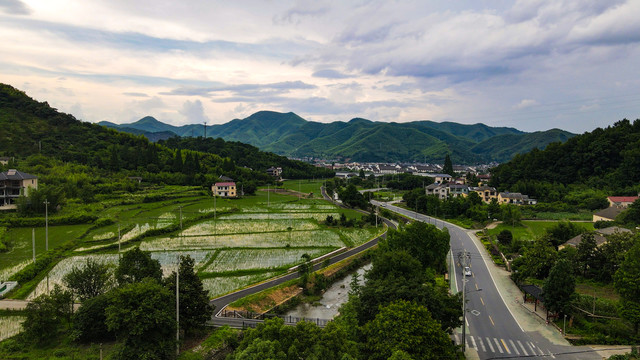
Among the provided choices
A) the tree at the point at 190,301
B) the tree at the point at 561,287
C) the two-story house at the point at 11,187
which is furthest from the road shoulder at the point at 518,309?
the two-story house at the point at 11,187

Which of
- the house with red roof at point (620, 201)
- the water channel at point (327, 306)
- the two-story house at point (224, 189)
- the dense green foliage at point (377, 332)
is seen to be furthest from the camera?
the two-story house at point (224, 189)

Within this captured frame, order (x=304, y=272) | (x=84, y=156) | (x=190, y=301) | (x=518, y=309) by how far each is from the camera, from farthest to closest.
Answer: (x=84, y=156)
(x=304, y=272)
(x=518, y=309)
(x=190, y=301)

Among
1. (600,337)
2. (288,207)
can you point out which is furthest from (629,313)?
(288,207)

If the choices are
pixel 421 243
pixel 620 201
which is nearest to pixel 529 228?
pixel 620 201

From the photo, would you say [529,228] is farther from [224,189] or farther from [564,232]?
[224,189]

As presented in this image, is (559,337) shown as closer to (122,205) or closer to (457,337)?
(457,337)

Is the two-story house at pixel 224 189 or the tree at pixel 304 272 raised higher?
the two-story house at pixel 224 189

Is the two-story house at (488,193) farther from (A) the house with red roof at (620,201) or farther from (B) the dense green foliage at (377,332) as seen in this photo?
(B) the dense green foliage at (377,332)

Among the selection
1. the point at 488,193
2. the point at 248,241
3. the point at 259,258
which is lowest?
the point at 259,258
